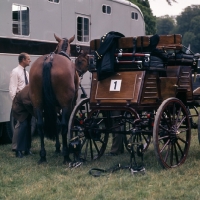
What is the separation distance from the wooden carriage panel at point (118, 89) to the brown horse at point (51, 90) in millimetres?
502

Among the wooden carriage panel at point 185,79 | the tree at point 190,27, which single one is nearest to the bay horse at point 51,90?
the wooden carriage panel at point 185,79

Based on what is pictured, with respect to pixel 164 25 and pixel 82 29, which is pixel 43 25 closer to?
pixel 82 29

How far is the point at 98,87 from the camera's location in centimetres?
728

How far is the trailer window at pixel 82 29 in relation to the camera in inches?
449

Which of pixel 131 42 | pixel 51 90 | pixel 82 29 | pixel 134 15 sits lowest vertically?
pixel 51 90

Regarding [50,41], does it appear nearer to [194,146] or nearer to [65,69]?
[65,69]

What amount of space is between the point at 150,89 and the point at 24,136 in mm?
2736

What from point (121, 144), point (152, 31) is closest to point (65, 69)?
point (121, 144)

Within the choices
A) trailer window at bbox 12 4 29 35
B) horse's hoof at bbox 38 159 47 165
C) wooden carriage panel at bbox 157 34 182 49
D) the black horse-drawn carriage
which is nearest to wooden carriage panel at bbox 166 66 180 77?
the black horse-drawn carriage

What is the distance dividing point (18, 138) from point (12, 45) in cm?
199

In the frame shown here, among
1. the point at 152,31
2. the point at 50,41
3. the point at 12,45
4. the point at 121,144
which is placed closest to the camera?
the point at 121,144

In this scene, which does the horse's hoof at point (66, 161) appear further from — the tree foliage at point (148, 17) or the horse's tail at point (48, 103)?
the tree foliage at point (148, 17)

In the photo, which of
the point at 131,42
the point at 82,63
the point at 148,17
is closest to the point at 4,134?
the point at 82,63

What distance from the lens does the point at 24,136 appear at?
8.67m
